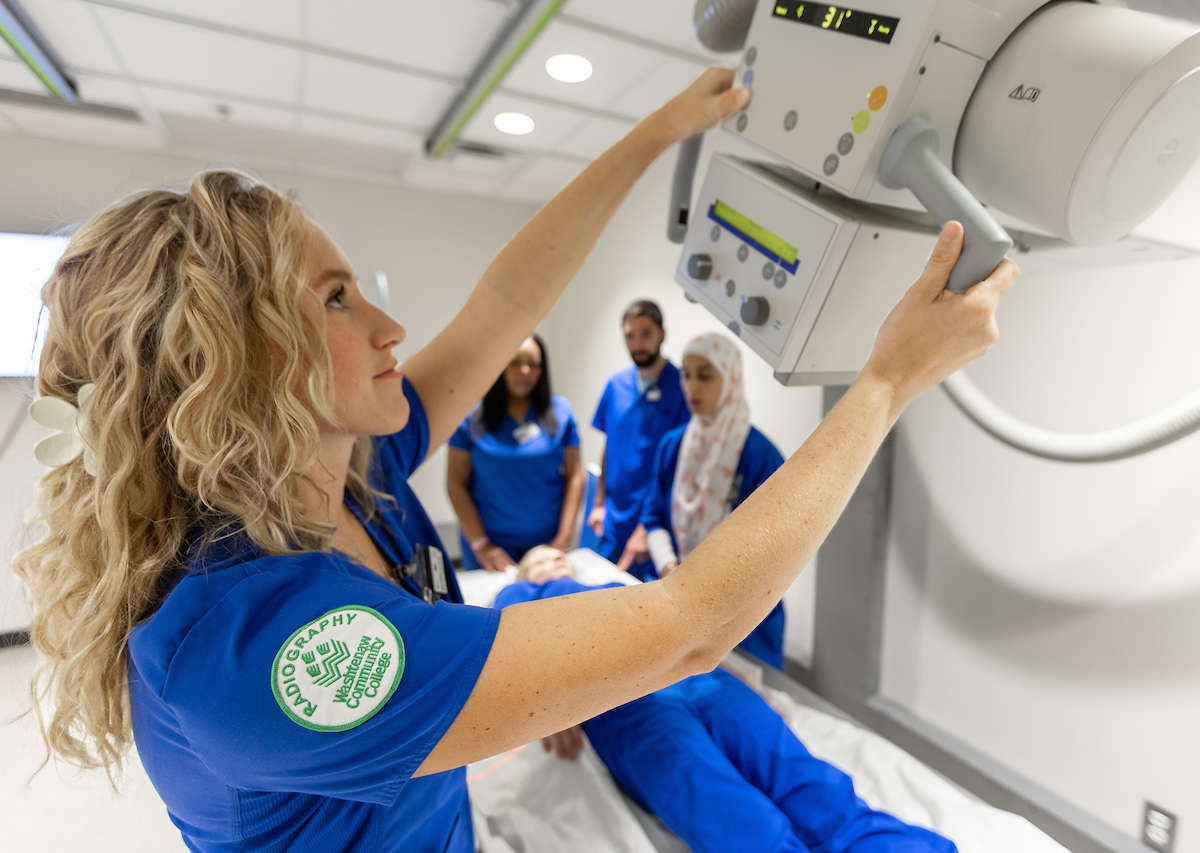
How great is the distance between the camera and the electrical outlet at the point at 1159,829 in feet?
3.23

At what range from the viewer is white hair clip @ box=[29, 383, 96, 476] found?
1.78ft

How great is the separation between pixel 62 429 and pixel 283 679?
0.37 metres

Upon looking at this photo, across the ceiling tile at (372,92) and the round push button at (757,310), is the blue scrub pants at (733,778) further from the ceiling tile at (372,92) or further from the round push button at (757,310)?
the ceiling tile at (372,92)

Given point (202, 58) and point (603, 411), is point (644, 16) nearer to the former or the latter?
point (202, 58)

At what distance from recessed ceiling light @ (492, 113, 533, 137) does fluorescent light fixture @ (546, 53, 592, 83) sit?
390mm

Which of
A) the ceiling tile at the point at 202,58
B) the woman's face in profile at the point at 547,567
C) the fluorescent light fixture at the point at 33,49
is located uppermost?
the ceiling tile at the point at 202,58

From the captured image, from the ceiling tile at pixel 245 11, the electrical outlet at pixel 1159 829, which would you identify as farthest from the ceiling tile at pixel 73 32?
the electrical outlet at pixel 1159 829

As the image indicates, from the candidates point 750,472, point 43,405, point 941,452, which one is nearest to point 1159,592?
point 941,452

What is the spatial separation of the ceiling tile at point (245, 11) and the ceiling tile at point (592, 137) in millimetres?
1175

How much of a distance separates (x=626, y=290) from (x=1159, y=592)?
2567 mm

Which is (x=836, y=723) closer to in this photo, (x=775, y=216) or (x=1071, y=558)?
(x=1071, y=558)

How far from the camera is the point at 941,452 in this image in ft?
4.90

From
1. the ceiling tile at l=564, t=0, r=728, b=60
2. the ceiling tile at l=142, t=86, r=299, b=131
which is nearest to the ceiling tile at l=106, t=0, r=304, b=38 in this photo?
the ceiling tile at l=142, t=86, r=299, b=131

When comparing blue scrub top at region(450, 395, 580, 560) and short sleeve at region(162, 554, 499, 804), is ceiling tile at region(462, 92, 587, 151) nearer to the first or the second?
blue scrub top at region(450, 395, 580, 560)
